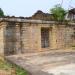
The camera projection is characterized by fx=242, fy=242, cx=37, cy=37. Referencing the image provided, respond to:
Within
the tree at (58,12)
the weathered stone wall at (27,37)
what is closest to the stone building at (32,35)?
the weathered stone wall at (27,37)

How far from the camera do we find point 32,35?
13.8 metres

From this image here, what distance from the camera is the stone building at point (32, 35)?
12984 millimetres

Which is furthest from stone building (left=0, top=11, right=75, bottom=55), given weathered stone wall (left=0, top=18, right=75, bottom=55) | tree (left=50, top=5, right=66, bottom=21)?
tree (left=50, top=5, right=66, bottom=21)

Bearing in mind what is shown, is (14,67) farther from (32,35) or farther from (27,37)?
(32,35)

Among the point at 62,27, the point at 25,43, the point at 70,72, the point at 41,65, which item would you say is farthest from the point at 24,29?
the point at 70,72

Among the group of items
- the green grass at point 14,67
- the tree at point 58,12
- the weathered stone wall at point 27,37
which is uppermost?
the tree at point 58,12

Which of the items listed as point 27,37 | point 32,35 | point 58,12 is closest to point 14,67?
point 27,37

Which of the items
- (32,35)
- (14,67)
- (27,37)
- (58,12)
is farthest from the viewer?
(58,12)

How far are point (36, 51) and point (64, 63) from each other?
4.16 metres

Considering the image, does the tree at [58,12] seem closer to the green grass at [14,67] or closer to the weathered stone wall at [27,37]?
the weathered stone wall at [27,37]

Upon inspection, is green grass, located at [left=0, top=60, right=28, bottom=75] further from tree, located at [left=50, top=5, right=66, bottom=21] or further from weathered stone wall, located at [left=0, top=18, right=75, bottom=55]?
tree, located at [left=50, top=5, right=66, bottom=21]

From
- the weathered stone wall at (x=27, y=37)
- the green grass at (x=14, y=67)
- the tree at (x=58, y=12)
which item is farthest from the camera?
the tree at (x=58, y=12)

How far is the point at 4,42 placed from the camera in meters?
12.9

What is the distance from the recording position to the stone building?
12984 millimetres
